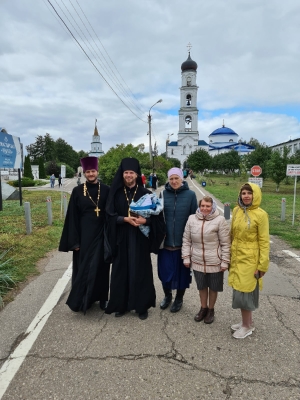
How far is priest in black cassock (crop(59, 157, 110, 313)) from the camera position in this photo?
3.64 m

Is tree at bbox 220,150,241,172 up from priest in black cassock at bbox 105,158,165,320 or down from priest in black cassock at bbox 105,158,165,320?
up

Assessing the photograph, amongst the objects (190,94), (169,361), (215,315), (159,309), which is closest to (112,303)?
(159,309)

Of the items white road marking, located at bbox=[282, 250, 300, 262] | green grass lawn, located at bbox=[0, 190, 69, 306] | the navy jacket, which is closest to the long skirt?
the navy jacket

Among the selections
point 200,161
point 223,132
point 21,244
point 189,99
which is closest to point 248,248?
point 21,244

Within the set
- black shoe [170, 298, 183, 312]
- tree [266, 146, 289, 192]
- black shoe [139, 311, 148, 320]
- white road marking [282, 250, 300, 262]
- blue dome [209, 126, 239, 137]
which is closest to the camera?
black shoe [139, 311, 148, 320]

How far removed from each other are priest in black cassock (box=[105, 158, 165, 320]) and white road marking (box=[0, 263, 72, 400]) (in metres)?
0.82

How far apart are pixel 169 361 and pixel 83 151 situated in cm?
10775

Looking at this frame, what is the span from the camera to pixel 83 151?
105875 millimetres

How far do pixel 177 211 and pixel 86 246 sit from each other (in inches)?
48.8

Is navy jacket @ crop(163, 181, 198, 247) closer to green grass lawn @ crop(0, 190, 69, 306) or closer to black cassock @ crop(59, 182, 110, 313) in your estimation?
black cassock @ crop(59, 182, 110, 313)

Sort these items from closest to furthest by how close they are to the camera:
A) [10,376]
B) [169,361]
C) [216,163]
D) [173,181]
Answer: [10,376] < [169,361] < [173,181] < [216,163]

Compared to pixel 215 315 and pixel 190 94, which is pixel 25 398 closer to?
pixel 215 315

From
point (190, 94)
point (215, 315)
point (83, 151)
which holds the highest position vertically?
point (190, 94)

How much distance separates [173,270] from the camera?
12.0ft
